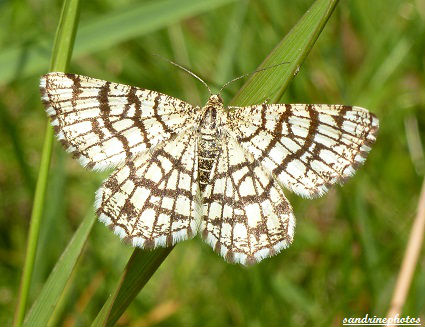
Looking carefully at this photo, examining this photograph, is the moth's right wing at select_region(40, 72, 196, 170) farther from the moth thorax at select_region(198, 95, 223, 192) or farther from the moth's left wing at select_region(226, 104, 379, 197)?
the moth's left wing at select_region(226, 104, 379, 197)

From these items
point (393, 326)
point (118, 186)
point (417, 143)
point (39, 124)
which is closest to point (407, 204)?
point (417, 143)

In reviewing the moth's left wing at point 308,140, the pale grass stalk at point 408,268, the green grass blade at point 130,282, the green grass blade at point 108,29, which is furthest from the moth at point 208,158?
the green grass blade at point 108,29

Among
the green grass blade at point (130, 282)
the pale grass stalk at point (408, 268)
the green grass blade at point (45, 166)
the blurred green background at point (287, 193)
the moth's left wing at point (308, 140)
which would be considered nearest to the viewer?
the green grass blade at point (130, 282)

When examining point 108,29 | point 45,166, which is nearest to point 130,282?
point 45,166

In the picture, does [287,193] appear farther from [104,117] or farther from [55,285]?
[55,285]

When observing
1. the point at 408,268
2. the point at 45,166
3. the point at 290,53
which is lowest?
the point at 45,166

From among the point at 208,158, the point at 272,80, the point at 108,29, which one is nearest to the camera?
the point at 272,80

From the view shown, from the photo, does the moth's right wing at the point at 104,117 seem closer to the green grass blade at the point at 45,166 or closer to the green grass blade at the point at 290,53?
the green grass blade at the point at 45,166
